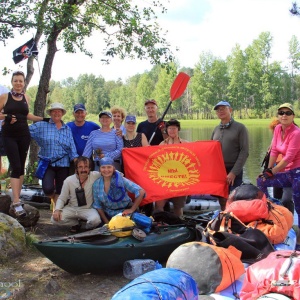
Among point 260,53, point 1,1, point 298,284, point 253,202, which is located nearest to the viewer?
point 298,284

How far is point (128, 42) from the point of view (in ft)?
29.3

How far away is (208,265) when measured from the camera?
314cm

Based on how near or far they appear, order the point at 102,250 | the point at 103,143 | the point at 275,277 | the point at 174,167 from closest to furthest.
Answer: the point at 275,277 → the point at 102,250 → the point at 103,143 → the point at 174,167

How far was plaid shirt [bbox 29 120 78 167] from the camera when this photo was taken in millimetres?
5238

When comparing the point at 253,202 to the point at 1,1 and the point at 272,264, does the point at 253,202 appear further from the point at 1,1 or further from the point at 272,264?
the point at 1,1

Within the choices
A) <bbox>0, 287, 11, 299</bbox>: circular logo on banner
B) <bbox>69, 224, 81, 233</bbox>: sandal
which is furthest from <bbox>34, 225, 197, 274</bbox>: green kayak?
<bbox>69, 224, 81, 233</bbox>: sandal

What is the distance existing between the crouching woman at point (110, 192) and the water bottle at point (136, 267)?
102cm

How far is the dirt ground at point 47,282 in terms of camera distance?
3383 mm

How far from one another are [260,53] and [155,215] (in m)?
58.6

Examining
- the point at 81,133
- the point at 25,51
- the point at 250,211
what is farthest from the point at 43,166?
the point at 25,51

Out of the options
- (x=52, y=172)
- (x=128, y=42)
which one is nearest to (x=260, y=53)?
(x=128, y=42)

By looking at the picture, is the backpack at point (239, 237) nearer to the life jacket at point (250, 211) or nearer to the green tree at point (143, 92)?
the life jacket at point (250, 211)

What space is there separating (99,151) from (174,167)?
1.10 meters

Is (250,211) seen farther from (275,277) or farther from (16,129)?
(16,129)
